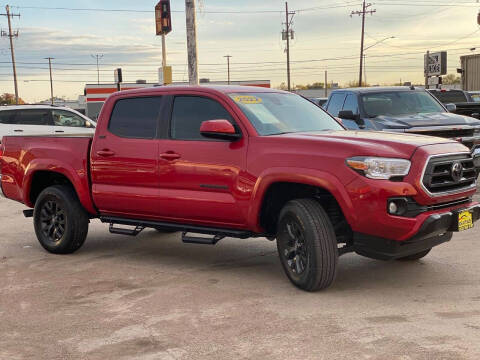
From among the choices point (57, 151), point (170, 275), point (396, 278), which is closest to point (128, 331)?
point (170, 275)

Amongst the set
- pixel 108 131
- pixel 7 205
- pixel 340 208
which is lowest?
pixel 7 205

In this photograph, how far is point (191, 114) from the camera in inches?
268

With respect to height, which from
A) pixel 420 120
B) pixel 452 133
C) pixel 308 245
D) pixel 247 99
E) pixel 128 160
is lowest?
pixel 308 245

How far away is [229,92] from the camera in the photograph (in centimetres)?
663

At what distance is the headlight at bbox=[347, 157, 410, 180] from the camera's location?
5381mm

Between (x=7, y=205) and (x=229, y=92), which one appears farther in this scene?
(x=7, y=205)

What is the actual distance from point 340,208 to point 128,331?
221 cm

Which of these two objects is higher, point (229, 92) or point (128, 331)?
point (229, 92)

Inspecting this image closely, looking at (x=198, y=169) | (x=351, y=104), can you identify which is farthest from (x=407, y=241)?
(x=351, y=104)

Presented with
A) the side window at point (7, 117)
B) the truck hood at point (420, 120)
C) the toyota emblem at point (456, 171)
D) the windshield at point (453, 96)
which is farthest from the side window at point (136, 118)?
the windshield at point (453, 96)

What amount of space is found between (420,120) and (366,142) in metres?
6.21

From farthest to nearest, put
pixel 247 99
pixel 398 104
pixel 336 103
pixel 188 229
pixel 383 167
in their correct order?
pixel 336 103 < pixel 398 104 < pixel 188 229 < pixel 247 99 < pixel 383 167

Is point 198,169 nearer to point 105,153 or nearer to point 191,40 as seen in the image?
point 105,153

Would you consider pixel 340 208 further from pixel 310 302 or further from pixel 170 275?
pixel 170 275
